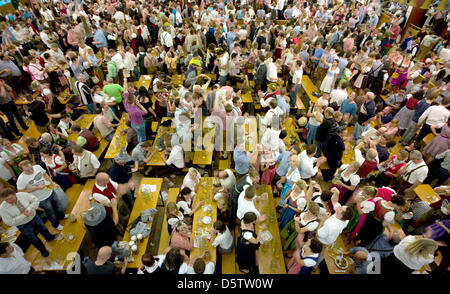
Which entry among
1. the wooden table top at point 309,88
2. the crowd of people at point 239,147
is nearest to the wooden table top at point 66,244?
the crowd of people at point 239,147

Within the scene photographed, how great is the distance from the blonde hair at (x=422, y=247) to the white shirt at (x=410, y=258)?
42 millimetres

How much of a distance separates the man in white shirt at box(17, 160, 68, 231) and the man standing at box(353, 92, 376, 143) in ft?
22.2

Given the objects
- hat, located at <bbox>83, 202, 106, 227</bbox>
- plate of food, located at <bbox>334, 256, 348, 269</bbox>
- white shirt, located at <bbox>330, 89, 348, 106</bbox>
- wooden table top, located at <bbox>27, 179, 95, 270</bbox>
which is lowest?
wooden table top, located at <bbox>27, 179, 95, 270</bbox>

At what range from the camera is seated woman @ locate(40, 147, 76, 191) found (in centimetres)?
451

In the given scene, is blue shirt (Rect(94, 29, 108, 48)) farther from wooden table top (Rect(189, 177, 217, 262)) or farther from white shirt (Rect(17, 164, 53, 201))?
wooden table top (Rect(189, 177, 217, 262))

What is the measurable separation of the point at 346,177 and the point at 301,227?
1.34m

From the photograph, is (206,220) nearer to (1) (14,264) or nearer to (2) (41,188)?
(1) (14,264)

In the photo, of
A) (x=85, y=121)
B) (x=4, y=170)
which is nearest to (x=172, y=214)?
(x=4, y=170)

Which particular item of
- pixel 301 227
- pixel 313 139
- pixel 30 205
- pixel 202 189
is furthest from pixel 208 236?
pixel 313 139

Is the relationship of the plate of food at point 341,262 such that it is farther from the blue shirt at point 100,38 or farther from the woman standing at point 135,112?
the blue shirt at point 100,38

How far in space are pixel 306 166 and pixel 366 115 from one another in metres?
2.65

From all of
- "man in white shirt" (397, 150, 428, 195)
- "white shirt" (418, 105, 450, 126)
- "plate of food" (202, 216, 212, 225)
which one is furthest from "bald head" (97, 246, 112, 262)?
"white shirt" (418, 105, 450, 126)

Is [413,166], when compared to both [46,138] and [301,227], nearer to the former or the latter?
[301,227]

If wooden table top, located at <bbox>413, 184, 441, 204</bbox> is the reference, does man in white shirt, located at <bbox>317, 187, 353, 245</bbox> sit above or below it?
above
